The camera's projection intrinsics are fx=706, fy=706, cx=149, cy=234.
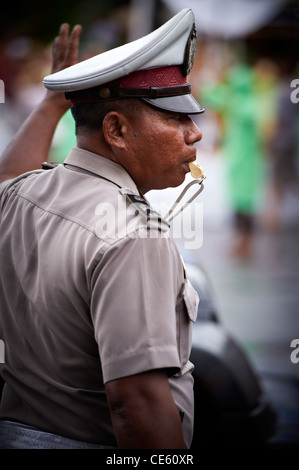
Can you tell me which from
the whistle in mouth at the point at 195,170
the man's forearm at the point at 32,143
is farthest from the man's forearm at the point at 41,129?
the whistle in mouth at the point at 195,170

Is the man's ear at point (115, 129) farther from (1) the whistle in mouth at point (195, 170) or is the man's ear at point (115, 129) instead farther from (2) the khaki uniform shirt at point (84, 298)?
(1) the whistle in mouth at point (195, 170)

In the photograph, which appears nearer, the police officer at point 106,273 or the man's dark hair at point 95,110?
the police officer at point 106,273

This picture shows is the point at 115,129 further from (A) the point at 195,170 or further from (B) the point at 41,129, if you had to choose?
(B) the point at 41,129

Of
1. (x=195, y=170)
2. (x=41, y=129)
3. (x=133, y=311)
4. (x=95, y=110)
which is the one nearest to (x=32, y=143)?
(x=41, y=129)

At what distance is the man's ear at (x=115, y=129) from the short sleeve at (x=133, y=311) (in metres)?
0.32

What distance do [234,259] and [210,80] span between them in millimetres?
3819

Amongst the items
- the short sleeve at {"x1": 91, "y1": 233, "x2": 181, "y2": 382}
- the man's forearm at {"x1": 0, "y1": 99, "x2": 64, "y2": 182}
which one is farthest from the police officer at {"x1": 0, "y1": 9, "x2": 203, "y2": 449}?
the man's forearm at {"x1": 0, "y1": 99, "x2": 64, "y2": 182}

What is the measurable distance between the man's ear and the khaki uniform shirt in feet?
0.20

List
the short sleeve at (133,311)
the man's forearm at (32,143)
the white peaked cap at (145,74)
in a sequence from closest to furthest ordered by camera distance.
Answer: the short sleeve at (133,311) → the white peaked cap at (145,74) → the man's forearm at (32,143)

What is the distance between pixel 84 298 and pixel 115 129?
0.45 meters

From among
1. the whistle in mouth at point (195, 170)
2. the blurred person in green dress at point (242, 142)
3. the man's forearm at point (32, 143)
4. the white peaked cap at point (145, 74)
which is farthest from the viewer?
the blurred person in green dress at point (242, 142)

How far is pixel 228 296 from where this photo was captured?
7234 mm

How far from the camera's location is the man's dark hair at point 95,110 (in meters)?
1.78

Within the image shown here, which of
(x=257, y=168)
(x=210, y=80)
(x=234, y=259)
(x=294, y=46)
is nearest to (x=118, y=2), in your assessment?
(x=294, y=46)
